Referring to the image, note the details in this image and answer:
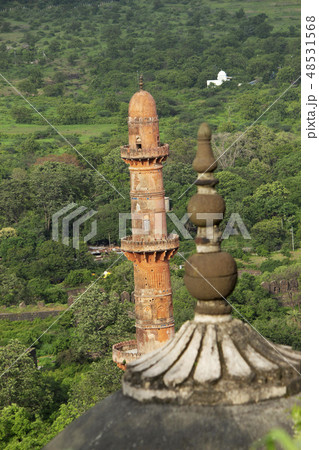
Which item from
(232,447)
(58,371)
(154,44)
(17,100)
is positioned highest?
(154,44)

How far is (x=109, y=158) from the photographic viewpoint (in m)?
84.9

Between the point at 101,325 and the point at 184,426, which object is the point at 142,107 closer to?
the point at 101,325

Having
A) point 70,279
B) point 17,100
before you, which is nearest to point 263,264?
point 70,279

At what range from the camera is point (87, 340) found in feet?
125

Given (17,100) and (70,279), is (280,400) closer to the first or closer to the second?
(70,279)

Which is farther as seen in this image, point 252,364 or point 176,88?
point 176,88

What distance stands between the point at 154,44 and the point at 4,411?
12584cm

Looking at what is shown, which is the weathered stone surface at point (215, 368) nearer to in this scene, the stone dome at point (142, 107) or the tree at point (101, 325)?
the stone dome at point (142, 107)

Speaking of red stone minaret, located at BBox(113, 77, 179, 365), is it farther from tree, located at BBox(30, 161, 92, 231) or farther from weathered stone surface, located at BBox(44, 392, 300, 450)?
tree, located at BBox(30, 161, 92, 231)

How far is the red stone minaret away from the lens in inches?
1030

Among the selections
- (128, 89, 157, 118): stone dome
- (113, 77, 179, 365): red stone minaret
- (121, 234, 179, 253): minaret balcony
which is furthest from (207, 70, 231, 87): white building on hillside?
(121, 234, 179, 253): minaret balcony

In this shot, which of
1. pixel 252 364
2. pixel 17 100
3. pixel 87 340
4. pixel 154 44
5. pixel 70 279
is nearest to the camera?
pixel 252 364

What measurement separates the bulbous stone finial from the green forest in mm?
20574

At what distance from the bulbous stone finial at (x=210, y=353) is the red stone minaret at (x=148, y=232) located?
66.3 feet
